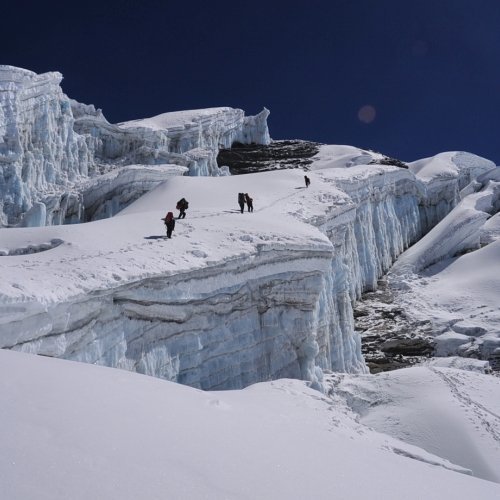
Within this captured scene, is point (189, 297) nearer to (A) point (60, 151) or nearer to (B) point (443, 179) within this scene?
(A) point (60, 151)

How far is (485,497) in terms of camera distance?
519 cm

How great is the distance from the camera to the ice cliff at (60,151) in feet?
101

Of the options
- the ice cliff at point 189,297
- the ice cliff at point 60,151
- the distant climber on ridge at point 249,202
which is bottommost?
the ice cliff at point 189,297

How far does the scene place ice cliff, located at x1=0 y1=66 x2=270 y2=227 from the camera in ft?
101

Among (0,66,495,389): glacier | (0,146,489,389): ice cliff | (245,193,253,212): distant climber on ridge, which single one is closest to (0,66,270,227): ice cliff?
(0,66,495,389): glacier

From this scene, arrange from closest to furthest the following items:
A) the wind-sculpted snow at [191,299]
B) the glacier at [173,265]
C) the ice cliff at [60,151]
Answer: the wind-sculpted snow at [191,299] → the glacier at [173,265] → the ice cliff at [60,151]

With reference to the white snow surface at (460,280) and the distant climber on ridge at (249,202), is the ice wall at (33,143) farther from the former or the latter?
the white snow surface at (460,280)

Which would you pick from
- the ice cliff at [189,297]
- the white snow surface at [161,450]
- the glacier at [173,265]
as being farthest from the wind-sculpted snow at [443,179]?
the white snow surface at [161,450]

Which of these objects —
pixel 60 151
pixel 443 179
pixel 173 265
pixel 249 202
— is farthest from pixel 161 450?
pixel 443 179

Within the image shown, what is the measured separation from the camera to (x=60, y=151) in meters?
36.6

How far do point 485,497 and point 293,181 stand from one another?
27.0 meters

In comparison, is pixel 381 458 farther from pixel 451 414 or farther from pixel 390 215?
pixel 390 215

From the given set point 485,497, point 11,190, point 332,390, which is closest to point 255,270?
point 332,390

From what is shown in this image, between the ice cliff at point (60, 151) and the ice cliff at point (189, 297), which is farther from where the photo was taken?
the ice cliff at point (60, 151)
